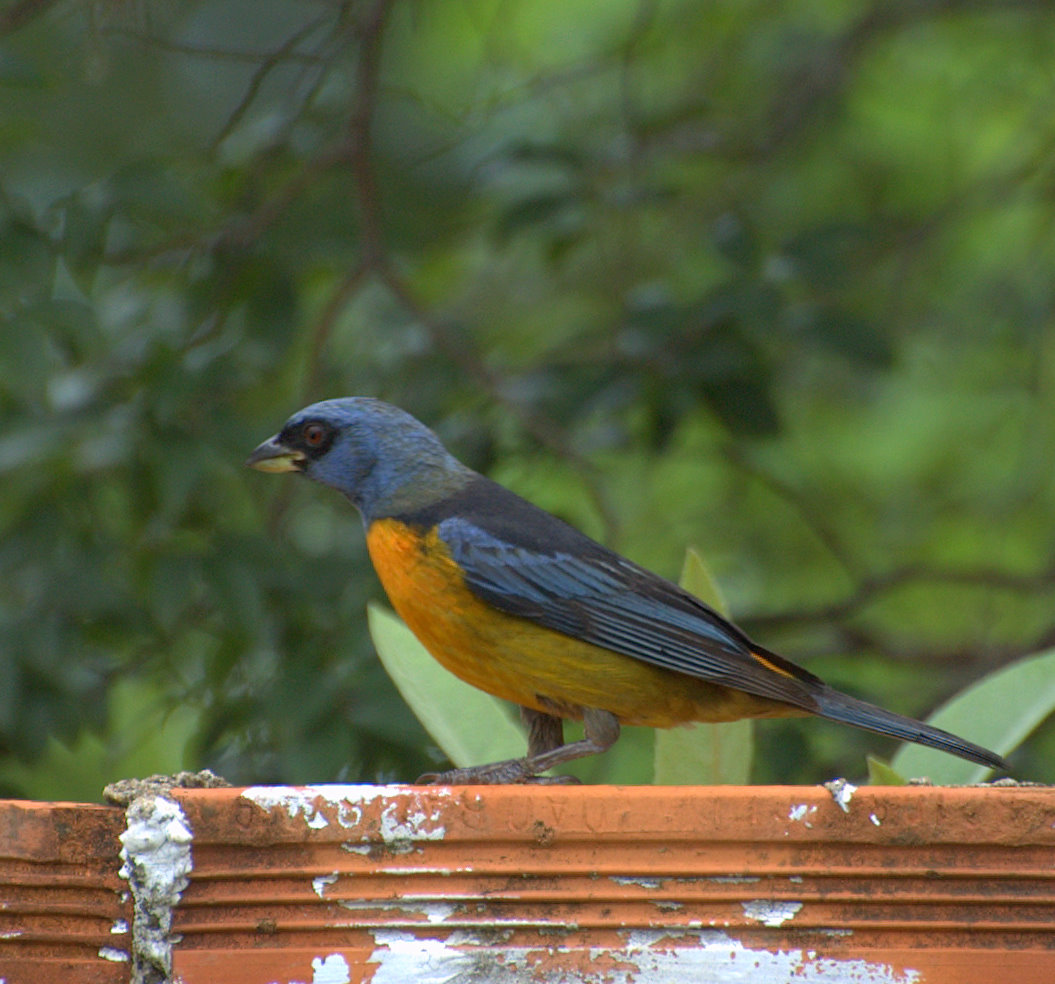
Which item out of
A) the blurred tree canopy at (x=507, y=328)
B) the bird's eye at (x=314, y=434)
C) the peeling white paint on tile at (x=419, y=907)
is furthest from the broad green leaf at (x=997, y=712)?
the bird's eye at (x=314, y=434)

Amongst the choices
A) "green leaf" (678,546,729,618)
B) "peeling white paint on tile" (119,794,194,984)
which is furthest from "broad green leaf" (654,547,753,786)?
"peeling white paint on tile" (119,794,194,984)

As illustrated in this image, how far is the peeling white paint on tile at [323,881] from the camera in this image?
1667mm

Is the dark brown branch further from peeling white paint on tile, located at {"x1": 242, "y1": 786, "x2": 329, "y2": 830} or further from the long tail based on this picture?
peeling white paint on tile, located at {"x1": 242, "y1": 786, "x2": 329, "y2": 830}

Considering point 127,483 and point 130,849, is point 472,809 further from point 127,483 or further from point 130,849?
point 127,483

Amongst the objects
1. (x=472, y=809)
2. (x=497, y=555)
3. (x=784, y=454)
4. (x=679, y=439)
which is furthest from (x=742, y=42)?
(x=472, y=809)

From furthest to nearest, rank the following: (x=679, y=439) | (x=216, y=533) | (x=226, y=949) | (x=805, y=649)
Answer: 1. (x=805, y=649)
2. (x=679, y=439)
3. (x=216, y=533)
4. (x=226, y=949)

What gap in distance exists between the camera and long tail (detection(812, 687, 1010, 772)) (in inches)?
99.3

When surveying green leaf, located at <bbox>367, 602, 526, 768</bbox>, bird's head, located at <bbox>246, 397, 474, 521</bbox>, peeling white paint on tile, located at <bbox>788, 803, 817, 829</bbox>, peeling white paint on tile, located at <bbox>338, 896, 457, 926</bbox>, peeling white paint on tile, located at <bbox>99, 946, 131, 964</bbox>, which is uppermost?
bird's head, located at <bbox>246, 397, 474, 521</bbox>

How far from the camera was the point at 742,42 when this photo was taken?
20.8 ft

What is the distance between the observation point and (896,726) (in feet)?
8.63

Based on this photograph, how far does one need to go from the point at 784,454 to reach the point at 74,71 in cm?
333

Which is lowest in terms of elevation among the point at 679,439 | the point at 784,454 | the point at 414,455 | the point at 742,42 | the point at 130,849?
the point at 130,849

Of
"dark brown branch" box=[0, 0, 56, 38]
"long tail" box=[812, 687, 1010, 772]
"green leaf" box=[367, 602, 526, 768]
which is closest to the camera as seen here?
"long tail" box=[812, 687, 1010, 772]

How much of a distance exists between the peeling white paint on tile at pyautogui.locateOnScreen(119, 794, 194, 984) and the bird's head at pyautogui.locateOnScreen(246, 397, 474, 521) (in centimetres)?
158
